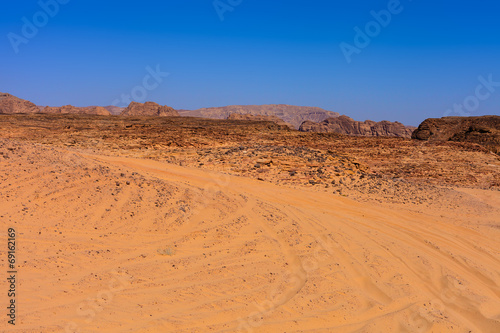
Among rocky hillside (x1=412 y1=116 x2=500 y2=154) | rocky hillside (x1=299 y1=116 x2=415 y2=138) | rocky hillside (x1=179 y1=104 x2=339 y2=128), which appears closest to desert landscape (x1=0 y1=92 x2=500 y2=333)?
rocky hillside (x1=412 y1=116 x2=500 y2=154)

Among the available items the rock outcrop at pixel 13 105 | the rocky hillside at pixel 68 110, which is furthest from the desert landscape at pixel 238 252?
the rock outcrop at pixel 13 105

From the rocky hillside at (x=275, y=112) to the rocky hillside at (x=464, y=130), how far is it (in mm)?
106938

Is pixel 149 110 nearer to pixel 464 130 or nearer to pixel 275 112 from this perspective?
pixel 464 130

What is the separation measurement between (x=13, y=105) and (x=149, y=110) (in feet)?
70.3

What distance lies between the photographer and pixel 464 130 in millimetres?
34375

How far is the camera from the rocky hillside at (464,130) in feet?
101

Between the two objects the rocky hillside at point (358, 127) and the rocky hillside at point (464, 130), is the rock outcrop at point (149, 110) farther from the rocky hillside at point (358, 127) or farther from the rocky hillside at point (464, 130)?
the rocky hillside at point (464, 130)

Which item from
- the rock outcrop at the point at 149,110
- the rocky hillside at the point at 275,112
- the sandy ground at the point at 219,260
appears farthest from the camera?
the rocky hillside at the point at 275,112

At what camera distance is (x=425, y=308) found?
511 cm

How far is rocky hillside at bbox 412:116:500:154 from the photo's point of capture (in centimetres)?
3072

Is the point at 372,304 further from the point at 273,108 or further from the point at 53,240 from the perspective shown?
the point at 273,108

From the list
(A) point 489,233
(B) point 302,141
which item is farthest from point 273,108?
(A) point 489,233

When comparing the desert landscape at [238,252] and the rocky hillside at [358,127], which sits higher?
the rocky hillside at [358,127]

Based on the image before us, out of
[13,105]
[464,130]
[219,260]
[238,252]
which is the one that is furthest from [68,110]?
[219,260]
